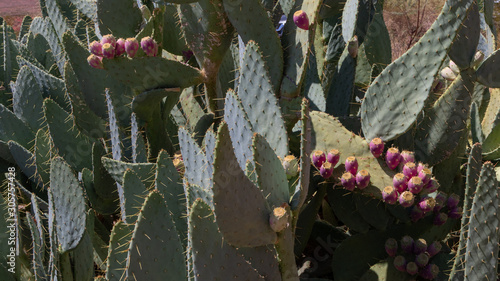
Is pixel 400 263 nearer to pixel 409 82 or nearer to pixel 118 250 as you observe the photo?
pixel 409 82

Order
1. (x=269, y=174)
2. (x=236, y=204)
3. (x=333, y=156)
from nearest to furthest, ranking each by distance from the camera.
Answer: (x=236, y=204), (x=269, y=174), (x=333, y=156)

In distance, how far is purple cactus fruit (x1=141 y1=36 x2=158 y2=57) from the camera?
1.73m

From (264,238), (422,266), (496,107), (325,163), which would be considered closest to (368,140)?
(325,163)

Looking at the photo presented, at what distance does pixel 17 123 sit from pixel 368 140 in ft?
4.61

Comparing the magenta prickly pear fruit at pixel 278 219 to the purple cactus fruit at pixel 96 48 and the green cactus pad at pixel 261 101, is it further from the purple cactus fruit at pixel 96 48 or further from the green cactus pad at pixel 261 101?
the purple cactus fruit at pixel 96 48

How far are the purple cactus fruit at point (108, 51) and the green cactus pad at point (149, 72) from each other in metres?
0.02

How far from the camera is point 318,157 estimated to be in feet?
5.49


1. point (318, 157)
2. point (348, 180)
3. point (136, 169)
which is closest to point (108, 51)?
point (136, 169)

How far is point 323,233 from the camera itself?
6.58ft

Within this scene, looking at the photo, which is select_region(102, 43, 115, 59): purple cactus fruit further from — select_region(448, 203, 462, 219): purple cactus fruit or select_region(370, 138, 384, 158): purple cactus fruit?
select_region(448, 203, 462, 219): purple cactus fruit

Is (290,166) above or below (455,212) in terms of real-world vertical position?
above

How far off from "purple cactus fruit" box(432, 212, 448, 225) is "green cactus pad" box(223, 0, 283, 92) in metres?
0.69

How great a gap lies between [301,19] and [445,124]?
587mm

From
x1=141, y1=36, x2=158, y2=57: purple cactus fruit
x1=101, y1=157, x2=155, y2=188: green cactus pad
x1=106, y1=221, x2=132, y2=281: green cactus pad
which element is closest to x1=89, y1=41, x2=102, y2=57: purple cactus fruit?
x1=141, y1=36, x2=158, y2=57: purple cactus fruit
